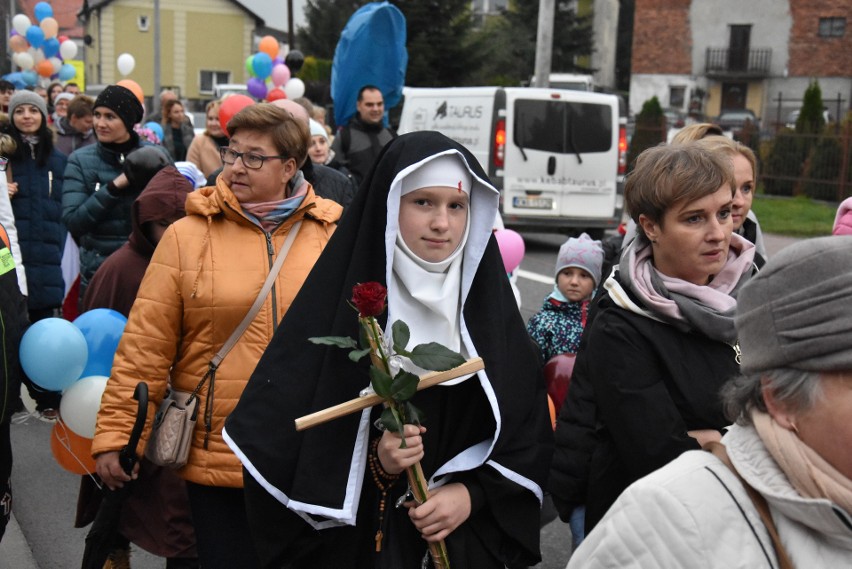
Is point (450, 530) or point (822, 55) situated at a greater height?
point (822, 55)

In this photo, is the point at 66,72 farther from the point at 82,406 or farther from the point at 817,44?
the point at 817,44

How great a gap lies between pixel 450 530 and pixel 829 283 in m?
1.36

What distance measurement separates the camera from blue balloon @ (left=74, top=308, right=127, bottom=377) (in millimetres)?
4645

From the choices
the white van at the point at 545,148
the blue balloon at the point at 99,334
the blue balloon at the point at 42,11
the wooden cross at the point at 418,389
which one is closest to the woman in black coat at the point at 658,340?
the wooden cross at the point at 418,389

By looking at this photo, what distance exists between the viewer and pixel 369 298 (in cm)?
237

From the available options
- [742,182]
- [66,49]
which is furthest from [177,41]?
[742,182]

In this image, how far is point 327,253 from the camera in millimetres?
2834

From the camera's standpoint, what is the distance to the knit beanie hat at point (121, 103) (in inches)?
247

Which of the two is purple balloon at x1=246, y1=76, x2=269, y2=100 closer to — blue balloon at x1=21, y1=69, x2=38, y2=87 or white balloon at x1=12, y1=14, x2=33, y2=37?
blue balloon at x1=21, y1=69, x2=38, y2=87

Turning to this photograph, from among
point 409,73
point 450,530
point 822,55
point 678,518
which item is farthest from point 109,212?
point 822,55

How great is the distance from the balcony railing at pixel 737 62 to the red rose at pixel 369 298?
56004 mm

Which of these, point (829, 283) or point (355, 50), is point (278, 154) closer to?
point (829, 283)

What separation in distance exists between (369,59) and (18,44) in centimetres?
1800

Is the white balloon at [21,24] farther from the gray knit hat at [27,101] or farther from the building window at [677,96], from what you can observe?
the building window at [677,96]
